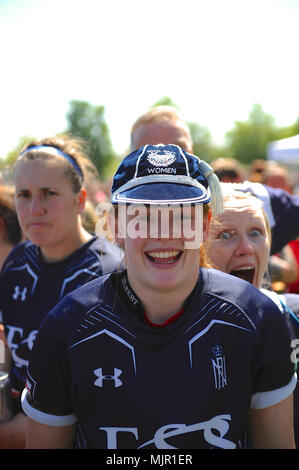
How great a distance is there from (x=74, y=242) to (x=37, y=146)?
2.18 ft

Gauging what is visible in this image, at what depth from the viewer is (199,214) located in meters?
1.69

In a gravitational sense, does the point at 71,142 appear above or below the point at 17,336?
above

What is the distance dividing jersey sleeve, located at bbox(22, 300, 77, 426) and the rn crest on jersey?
21.3 inches

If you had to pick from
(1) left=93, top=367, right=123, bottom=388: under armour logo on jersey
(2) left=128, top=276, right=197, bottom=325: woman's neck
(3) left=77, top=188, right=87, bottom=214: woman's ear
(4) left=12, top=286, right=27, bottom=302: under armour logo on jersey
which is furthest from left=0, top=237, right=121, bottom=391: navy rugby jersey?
(1) left=93, top=367, right=123, bottom=388: under armour logo on jersey

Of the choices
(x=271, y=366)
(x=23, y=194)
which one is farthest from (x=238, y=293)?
(x=23, y=194)

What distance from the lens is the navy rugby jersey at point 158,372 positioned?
5.16 ft

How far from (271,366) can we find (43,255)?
1.61m

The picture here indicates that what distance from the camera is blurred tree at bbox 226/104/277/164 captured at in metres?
71.1

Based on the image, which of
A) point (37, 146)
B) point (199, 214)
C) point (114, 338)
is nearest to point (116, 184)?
point (199, 214)

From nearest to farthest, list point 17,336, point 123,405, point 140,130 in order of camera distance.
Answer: point 123,405
point 17,336
point 140,130

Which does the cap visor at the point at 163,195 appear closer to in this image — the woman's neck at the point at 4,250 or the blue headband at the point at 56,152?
the blue headband at the point at 56,152

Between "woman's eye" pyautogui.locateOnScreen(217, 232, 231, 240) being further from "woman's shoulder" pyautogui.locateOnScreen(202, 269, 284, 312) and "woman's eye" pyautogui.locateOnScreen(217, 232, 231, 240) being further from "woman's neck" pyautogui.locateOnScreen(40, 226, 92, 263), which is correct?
"woman's neck" pyautogui.locateOnScreen(40, 226, 92, 263)

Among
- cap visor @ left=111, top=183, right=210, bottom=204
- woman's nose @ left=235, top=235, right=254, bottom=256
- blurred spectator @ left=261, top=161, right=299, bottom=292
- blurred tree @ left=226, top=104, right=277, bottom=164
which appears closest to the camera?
cap visor @ left=111, top=183, right=210, bottom=204
